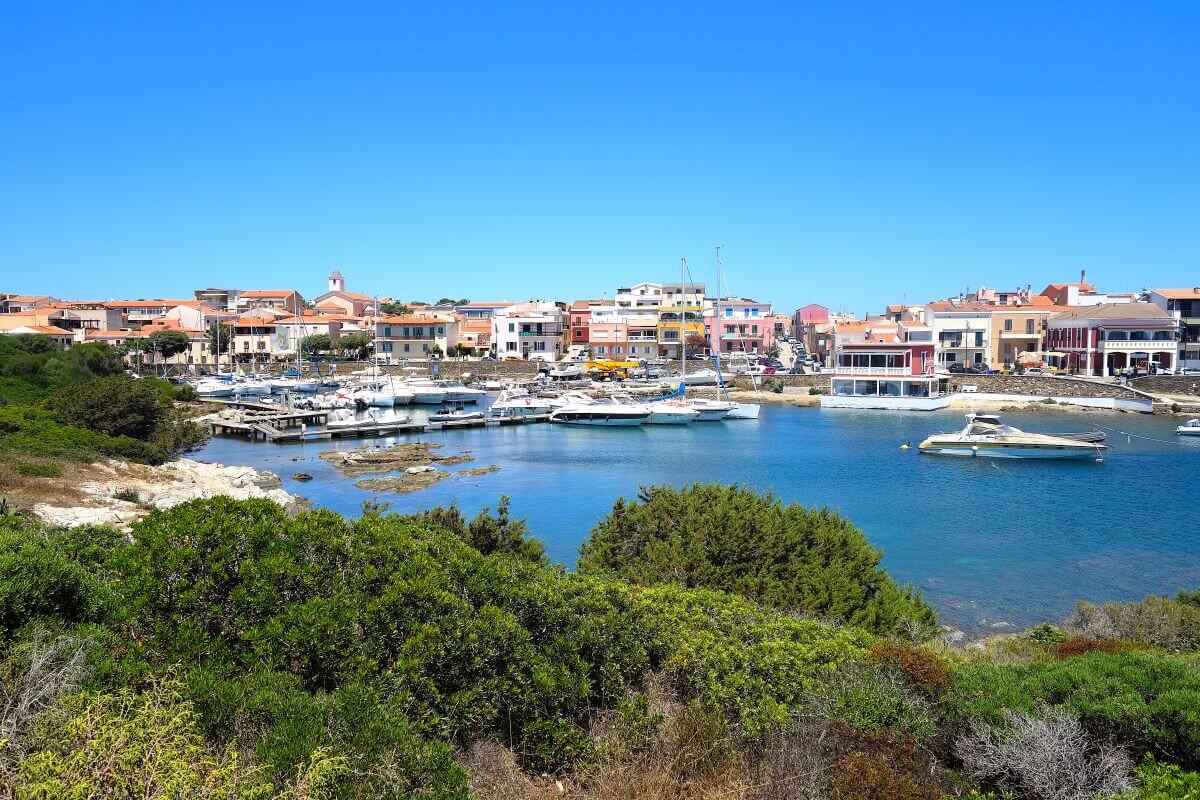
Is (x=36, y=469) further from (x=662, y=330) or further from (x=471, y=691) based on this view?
(x=662, y=330)

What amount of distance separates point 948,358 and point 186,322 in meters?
71.0

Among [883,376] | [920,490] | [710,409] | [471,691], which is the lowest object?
[920,490]

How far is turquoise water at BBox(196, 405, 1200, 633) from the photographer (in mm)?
19875

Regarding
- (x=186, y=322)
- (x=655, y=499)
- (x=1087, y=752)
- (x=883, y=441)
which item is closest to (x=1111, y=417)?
(x=883, y=441)

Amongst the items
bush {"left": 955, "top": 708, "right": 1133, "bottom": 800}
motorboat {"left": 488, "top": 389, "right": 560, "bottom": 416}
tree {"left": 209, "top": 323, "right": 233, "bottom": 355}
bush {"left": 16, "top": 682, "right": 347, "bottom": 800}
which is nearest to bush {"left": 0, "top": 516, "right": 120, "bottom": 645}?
bush {"left": 16, "top": 682, "right": 347, "bottom": 800}

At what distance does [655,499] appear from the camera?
47.2 ft

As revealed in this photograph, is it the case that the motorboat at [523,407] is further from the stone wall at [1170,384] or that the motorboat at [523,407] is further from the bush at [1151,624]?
the bush at [1151,624]

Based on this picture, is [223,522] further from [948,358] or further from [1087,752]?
[948,358]

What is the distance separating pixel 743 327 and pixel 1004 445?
46247 mm

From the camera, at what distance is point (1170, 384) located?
5366cm

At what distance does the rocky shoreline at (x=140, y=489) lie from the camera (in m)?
17.4

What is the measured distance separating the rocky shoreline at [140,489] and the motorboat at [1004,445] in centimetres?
2773

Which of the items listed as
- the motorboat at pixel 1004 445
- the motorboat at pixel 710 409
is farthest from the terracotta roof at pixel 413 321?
the motorboat at pixel 1004 445

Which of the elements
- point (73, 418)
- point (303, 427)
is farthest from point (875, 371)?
Answer: point (73, 418)
